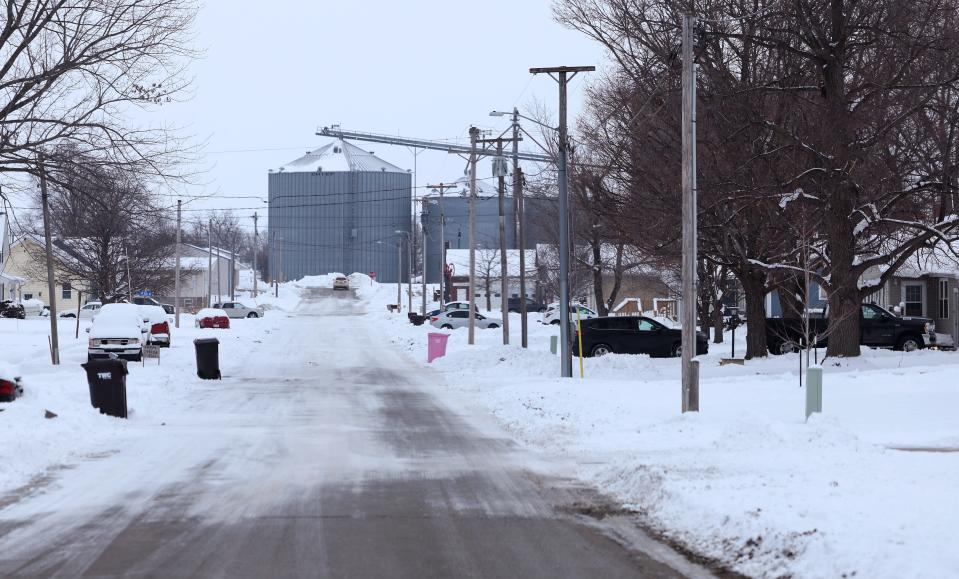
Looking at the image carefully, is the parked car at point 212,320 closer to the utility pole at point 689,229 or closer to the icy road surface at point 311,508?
the icy road surface at point 311,508

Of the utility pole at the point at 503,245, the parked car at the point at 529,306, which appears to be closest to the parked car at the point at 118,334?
the utility pole at the point at 503,245

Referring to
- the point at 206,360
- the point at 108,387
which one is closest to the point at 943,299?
the point at 206,360

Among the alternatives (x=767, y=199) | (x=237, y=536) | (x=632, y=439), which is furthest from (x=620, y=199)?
(x=237, y=536)

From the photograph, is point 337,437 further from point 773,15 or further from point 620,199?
point 620,199

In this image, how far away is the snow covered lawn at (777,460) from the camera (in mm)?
7543

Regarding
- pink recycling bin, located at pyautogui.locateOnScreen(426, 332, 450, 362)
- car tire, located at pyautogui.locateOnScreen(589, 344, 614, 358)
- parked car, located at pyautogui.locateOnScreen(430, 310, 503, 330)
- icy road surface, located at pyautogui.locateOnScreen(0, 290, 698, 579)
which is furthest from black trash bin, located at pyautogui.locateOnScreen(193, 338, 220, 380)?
parked car, located at pyautogui.locateOnScreen(430, 310, 503, 330)

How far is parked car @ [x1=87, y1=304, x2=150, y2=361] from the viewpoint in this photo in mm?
32375

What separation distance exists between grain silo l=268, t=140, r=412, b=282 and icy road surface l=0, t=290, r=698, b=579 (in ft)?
392

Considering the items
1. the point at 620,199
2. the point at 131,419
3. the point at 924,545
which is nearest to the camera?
the point at 924,545

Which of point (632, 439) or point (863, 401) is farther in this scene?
point (863, 401)

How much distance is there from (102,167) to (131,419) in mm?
8220

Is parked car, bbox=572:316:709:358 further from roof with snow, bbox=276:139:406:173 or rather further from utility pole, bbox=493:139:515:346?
roof with snow, bbox=276:139:406:173

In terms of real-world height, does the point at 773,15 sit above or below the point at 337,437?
above

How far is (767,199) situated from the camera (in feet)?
85.4
